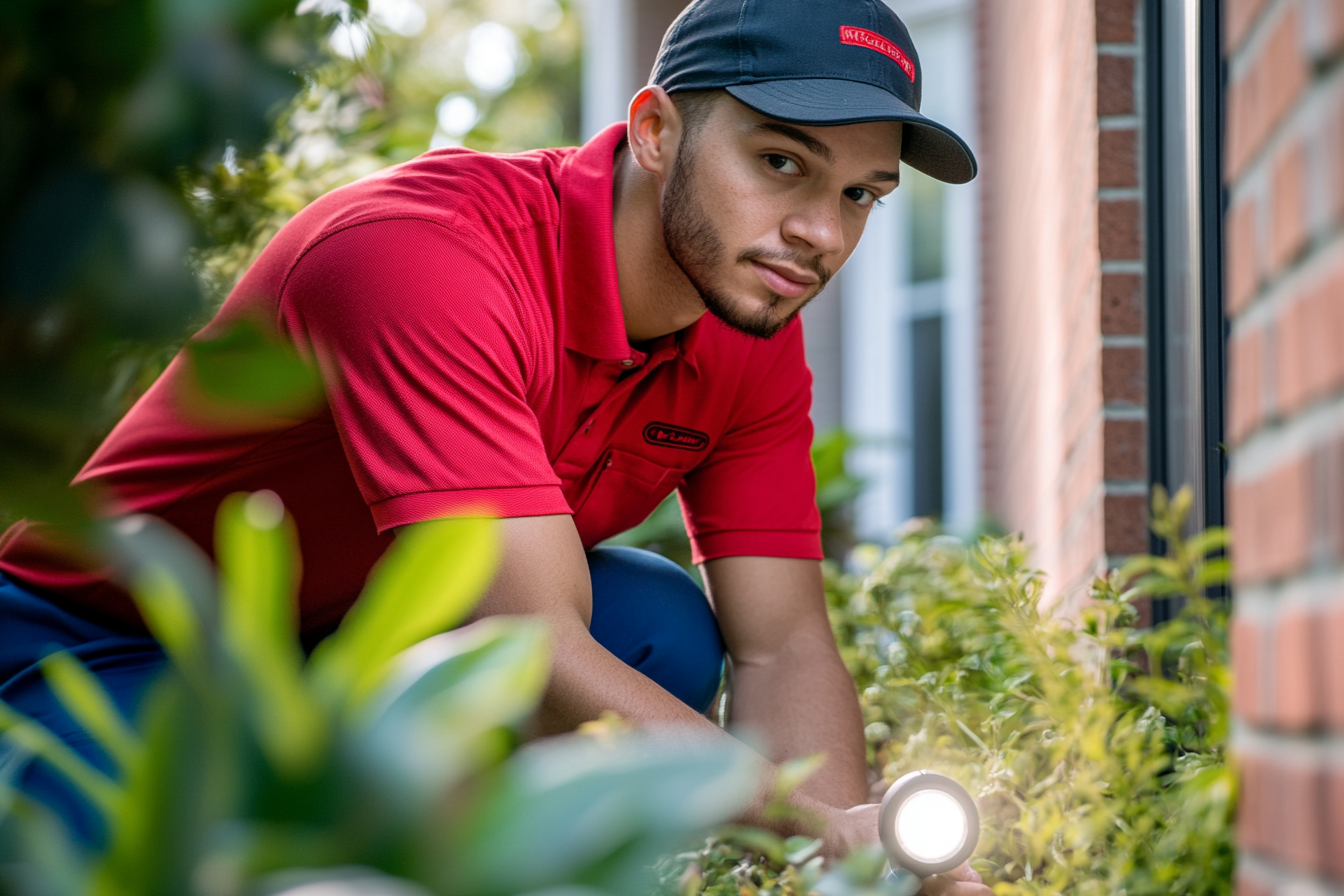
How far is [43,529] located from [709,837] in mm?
965

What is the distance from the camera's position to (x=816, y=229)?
1.95 m

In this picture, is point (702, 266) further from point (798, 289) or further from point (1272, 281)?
point (1272, 281)

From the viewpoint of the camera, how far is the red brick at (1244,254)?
3.08 ft

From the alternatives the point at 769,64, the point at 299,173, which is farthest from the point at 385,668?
the point at 299,173

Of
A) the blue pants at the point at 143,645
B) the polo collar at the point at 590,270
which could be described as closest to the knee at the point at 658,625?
the blue pants at the point at 143,645

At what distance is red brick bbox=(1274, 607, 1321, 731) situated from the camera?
2.54 feet

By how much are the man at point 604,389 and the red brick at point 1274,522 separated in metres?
0.72

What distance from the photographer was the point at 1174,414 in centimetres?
201

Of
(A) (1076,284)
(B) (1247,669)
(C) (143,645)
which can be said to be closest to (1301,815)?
(B) (1247,669)

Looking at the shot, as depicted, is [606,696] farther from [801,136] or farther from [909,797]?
[801,136]

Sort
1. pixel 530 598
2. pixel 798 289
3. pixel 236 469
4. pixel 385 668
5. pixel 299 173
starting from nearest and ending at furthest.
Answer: pixel 385 668 → pixel 530 598 → pixel 236 469 → pixel 798 289 → pixel 299 173

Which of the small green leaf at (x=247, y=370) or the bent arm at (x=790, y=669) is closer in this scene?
the small green leaf at (x=247, y=370)

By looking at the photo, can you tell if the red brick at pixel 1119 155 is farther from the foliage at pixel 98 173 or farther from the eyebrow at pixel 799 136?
the foliage at pixel 98 173

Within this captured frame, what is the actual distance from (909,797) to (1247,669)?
467mm
